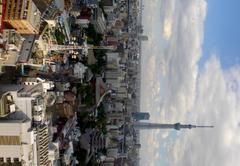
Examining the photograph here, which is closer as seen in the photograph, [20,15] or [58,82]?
[20,15]

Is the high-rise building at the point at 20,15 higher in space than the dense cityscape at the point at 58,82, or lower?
higher

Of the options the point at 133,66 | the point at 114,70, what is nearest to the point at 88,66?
the point at 114,70

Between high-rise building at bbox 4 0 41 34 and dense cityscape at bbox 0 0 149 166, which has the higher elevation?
high-rise building at bbox 4 0 41 34

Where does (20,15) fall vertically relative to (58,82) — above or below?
above

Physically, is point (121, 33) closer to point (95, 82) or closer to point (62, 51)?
point (95, 82)

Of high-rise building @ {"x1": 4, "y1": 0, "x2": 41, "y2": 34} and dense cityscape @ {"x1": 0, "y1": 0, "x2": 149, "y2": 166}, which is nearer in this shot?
dense cityscape @ {"x1": 0, "y1": 0, "x2": 149, "y2": 166}

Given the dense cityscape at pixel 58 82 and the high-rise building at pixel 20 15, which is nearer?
the dense cityscape at pixel 58 82
